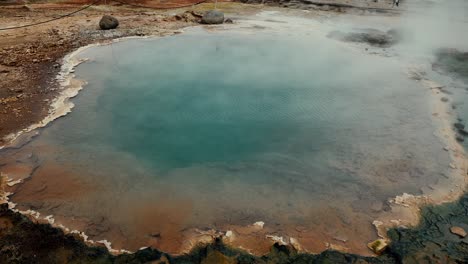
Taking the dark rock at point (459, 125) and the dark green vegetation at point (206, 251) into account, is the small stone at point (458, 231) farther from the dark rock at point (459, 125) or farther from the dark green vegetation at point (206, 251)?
the dark rock at point (459, 125)

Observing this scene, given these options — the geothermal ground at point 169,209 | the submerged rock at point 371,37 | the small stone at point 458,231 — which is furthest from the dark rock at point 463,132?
the submerged rock at point 371,37

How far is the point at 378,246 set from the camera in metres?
3.43

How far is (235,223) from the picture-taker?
12.2ft

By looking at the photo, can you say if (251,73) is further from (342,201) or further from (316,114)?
(342,201)

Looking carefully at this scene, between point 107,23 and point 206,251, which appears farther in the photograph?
point 107,23

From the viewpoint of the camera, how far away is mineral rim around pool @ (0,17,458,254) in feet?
12.2

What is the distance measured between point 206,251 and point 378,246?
1.70m

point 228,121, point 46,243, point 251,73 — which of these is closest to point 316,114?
point 228,121

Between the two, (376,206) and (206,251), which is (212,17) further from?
(206,251)

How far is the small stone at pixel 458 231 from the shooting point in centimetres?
359

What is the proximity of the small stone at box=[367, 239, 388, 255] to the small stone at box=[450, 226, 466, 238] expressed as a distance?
799 millimetres

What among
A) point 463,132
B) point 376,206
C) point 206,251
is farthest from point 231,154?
point 463,132

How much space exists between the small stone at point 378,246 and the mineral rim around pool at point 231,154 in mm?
74

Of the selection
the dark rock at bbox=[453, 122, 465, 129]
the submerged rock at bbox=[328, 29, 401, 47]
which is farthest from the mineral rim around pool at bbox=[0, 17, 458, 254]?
the submerged rock at bbox=[328, 29, 401, 47]
